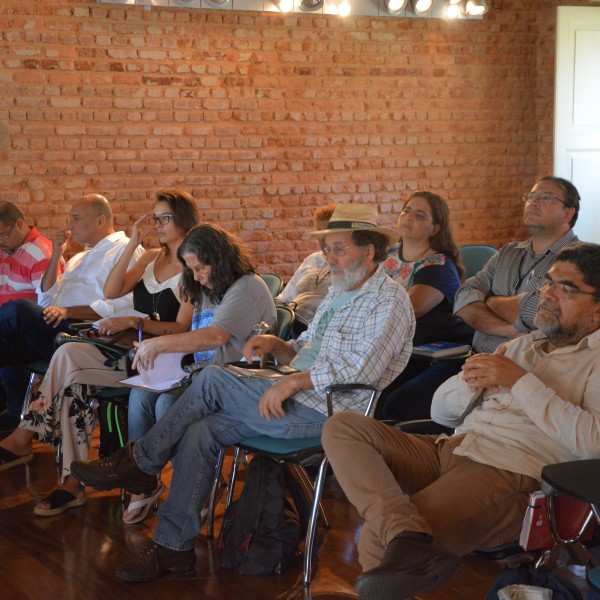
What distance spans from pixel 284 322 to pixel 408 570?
5.92 ft

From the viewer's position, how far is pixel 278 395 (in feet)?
10.8

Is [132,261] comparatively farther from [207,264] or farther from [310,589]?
[310,589]

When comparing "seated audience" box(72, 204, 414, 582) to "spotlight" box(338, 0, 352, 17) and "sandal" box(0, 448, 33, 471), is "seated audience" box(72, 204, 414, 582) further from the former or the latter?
"spotlight" box(338, 0, 352, 17)

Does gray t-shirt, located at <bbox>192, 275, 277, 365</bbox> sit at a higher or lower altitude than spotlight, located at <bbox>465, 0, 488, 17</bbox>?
lower

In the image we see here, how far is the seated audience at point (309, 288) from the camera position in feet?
16.2

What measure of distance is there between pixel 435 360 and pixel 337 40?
3.89m

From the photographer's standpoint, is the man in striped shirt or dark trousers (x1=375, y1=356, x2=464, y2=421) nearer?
dark trousers (x1=375, y1=356, x2=464, y2=421)

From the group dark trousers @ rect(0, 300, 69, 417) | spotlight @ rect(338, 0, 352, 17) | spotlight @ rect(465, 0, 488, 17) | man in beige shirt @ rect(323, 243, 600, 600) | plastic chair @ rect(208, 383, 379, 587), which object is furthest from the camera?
spotlight @ rect(465, 0, 488, 17)

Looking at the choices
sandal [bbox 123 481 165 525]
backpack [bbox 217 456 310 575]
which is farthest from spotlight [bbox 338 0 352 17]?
backpack [bbox 217 456 310 575]

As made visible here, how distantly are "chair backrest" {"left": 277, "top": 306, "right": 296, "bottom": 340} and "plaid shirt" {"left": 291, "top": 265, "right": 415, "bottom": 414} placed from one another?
1.72ft

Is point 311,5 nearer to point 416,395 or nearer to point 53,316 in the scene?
point 53,316

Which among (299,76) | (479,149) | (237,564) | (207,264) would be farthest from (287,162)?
(237,564)

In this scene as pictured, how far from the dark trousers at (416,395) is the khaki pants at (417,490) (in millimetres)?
1001

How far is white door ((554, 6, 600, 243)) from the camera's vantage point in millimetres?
7055
